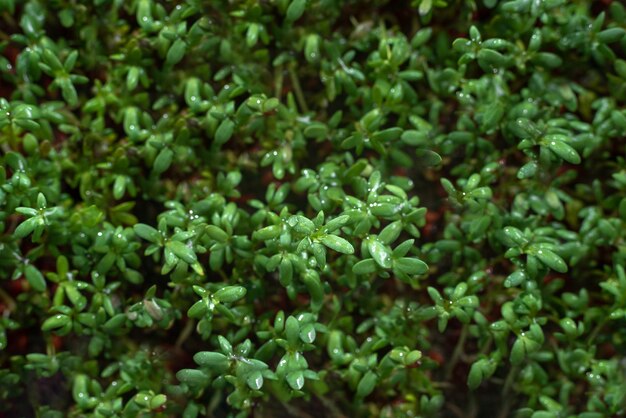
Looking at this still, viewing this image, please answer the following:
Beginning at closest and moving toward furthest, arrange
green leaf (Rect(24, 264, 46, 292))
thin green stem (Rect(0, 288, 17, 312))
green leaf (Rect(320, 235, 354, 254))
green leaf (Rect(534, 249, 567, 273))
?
green leaf (Rect(320, 235, 354, 254)), green leaf (Rect(534, 249, 567, 273)), green leaf (Rect(24, 264, 46, 292)), thin green stem (Rect(0, 288, 17, 312))

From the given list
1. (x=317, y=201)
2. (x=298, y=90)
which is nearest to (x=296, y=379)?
(x=317, y=201)

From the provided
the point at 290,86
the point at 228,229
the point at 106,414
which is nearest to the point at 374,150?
the point at 290,86

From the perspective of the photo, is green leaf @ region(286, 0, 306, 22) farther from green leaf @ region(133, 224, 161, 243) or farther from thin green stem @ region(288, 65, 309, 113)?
green leaf @ region(133, 224, 161, 243)

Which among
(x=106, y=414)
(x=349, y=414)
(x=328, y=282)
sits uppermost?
(x=328, y=282)

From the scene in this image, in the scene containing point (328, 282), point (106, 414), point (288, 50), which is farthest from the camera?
point (288, 50)

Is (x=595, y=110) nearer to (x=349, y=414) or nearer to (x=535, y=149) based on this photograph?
(x=535, y=149)

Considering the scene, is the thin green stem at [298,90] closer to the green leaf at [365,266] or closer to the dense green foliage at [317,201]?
the dense green foliage at [317,201]

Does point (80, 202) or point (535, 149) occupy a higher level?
point (535, 149)

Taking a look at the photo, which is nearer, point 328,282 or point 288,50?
point 328,282

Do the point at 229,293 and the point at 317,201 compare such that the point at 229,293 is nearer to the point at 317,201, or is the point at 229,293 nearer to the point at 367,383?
the point at 317,201

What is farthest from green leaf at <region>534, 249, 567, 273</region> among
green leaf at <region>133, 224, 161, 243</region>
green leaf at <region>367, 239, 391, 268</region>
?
green leaf at <region>133, 224, 161, 243</region>
